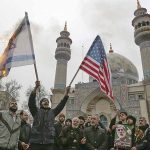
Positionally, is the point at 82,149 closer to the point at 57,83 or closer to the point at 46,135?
the point at 46,135

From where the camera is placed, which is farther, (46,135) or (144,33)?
(144,33)

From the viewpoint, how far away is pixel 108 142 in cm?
659

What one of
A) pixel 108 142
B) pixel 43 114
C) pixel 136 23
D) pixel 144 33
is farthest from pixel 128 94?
pixel 43 114

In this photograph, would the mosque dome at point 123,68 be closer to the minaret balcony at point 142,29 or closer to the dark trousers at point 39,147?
the minaret balcony at point 142,29

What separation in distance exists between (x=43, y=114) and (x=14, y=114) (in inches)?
24.4

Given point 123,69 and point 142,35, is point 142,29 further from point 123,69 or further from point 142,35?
point 123,69

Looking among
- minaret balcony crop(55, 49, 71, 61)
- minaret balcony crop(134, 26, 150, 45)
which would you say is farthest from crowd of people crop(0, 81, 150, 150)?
minaret balcony crop(55, 49, 71, 61)

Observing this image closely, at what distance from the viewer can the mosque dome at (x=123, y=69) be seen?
106 ft

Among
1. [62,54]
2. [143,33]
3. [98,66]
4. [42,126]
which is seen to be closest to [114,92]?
[143,33]

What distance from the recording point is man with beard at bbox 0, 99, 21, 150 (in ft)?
15.7

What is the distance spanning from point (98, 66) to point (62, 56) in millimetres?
23403

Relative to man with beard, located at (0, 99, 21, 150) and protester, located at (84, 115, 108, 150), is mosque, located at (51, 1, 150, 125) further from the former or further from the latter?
man with beard, located at (0, 99, 21, 150)

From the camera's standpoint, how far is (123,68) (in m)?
33.3

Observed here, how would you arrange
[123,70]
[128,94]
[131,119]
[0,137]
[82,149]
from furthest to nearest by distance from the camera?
[123,70], [128,94], [82,149], [131,119], [0,137]
